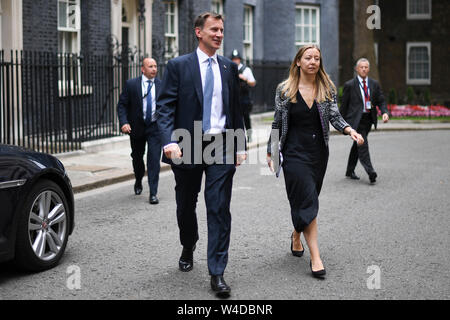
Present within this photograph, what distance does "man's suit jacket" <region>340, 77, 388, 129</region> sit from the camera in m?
11.4

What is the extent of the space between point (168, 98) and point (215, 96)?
1.15ft

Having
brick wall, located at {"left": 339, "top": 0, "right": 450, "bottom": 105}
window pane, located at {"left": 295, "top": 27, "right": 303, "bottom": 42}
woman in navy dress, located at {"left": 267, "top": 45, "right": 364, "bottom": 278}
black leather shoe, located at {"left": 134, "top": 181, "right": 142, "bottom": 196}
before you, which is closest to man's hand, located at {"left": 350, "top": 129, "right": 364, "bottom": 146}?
woman in navy dress, located at {"left": 267, "top": 45, "right": 364, "bottom": 278}

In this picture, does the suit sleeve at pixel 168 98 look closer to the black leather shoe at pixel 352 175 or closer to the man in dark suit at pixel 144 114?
the man in dark suit at pixel 144 114

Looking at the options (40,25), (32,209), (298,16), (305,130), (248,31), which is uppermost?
(298,16)

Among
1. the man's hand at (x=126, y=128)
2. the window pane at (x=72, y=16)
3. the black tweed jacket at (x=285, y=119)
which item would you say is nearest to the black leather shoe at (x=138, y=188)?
the man's hand at (x=126, y=128)

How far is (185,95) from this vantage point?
221 inches

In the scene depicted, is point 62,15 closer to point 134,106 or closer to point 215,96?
point 134,106

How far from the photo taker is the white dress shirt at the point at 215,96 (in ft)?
18.4

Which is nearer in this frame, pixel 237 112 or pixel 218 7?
pixel 237 112

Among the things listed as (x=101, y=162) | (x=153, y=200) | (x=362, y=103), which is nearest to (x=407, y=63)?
(x=101, y=162)

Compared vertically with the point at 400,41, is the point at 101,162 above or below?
below

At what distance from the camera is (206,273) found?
6.04 meters

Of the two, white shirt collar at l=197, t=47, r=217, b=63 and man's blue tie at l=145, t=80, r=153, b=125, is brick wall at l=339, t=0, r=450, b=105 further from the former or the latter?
white shirt collar at l=197, t=47, r=217, b=63
